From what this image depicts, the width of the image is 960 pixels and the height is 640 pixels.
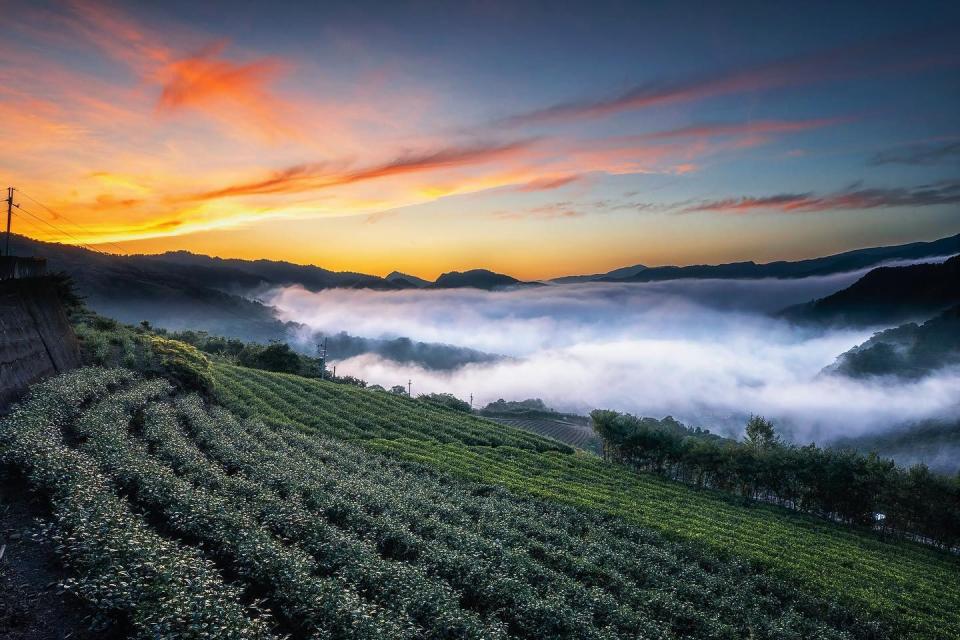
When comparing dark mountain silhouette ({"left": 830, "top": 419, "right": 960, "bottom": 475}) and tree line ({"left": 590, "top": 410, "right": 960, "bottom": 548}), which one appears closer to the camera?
tree line ({"left": 590, "top": 410, "right": 960, "bottom": 548})

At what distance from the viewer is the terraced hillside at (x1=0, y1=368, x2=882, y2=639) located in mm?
12320

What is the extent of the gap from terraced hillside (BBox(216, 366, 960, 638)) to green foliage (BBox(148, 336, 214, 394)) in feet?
10.1

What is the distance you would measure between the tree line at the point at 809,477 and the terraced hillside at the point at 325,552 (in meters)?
37.9

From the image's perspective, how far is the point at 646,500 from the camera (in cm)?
4531

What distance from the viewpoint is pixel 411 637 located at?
520 inches

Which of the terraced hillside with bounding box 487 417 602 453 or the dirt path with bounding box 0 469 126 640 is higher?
the dirt path with bounding box 0 469 126 640

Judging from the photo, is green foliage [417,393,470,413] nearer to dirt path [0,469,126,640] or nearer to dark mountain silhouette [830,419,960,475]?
dirt path [0,469,126,640]

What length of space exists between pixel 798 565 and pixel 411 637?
29.3 meters

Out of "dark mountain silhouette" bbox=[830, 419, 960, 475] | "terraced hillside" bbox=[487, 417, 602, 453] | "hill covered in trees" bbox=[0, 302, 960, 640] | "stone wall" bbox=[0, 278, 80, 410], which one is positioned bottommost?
"dark mountain silhouette" bbox=[830, 419, 960, 475]

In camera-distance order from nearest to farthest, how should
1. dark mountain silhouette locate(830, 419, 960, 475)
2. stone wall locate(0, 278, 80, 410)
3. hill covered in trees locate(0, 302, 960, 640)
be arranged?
hill covered in trees locate(0, 302, 960, 640), stone wall locate(0, 278, 80, 410), dark mountain silhouette locate(830, 419, 960, 475)

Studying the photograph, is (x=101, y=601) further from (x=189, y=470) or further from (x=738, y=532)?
(x=738, y=532)

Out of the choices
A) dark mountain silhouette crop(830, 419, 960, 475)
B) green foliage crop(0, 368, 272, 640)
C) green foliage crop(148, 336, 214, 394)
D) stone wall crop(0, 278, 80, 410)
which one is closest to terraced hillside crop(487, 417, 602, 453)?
dark mountain silhouette crop(830, 419, 960, 475)

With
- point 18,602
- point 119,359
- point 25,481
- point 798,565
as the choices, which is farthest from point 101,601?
point 119,359

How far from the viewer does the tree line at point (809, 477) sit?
51.1 m
